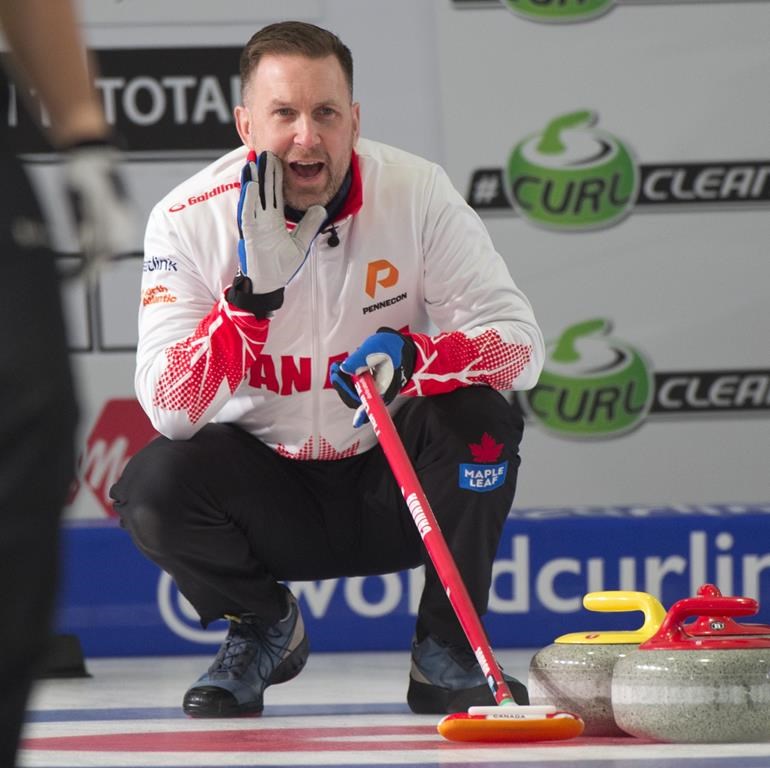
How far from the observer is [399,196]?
2699 millimetres

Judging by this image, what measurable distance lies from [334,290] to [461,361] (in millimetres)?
289

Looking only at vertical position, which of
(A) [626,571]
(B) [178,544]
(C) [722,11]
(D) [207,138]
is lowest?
(A) [626,571]

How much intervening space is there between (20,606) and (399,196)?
174 cm

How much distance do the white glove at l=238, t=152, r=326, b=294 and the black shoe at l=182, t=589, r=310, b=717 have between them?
1.75 feet

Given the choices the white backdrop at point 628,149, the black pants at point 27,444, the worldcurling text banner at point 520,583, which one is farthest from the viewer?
the white backdrop at point 628,149

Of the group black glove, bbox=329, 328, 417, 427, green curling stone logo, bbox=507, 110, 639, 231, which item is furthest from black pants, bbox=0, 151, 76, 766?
green curling stone logo, bbox=507, 110, 639, 231

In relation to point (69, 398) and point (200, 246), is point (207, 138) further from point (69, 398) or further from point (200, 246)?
point (69, 398)

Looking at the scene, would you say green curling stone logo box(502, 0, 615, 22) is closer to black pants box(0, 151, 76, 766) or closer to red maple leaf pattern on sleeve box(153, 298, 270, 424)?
red maple leaf pattern on sleeve box(153, 298, 270, 424)

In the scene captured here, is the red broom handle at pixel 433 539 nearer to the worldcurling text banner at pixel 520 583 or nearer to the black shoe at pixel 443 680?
the black shoe at pixel 443 680

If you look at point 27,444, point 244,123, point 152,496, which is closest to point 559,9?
point 244,123

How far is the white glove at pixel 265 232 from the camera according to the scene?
2.44 meters

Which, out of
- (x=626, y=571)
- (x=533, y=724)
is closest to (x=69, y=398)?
(x=533, y=724)

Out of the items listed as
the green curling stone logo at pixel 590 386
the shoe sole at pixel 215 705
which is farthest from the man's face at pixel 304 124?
the green curling stone logo at pixel 590 386

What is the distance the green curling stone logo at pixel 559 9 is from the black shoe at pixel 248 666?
7.73 ft
